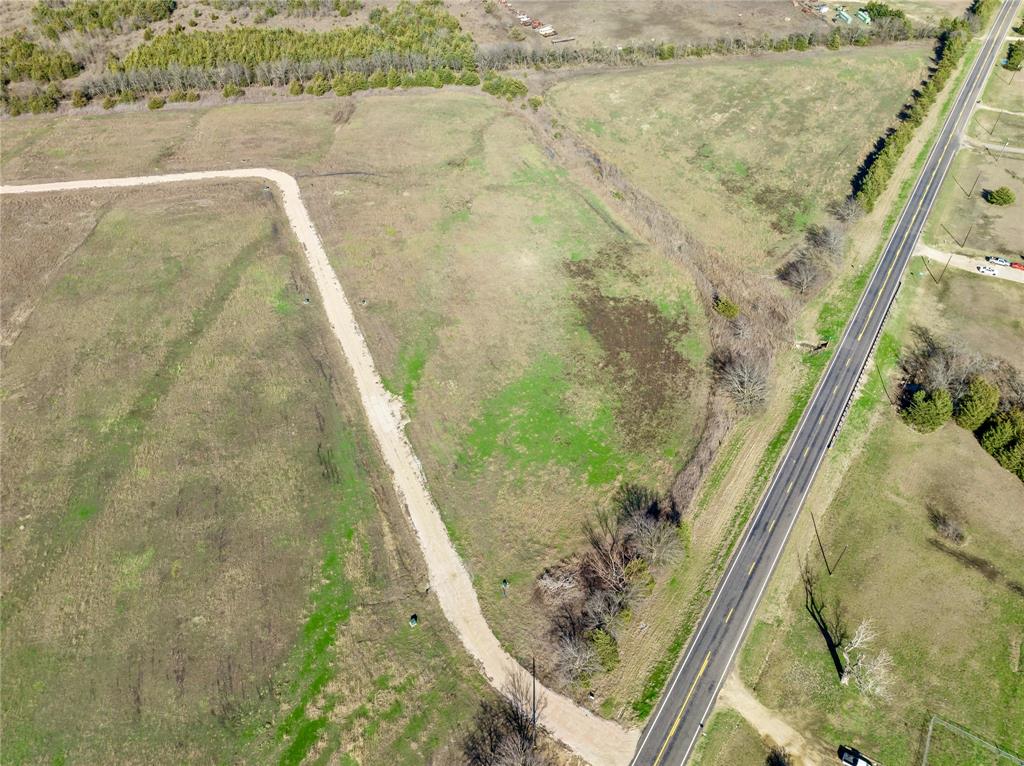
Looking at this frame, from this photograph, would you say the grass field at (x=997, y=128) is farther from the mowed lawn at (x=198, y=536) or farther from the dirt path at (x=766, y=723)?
the mowed lawn at (x=198, y=536)

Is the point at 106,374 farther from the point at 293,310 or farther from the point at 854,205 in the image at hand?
the point at 854,205

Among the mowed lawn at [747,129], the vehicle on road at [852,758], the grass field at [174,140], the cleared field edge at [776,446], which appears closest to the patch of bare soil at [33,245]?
the grass field at [174,140]

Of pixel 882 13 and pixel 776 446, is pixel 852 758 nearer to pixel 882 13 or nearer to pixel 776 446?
pixel 776 446

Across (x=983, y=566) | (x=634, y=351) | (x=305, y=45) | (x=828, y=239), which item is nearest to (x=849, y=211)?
(x=828, y=239)

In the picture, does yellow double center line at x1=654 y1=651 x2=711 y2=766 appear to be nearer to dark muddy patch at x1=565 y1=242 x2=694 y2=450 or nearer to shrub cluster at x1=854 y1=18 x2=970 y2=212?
dark muddy patch at x1=565 y1=242 x2=694 y2=450

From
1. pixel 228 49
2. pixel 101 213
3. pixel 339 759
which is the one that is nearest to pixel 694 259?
pixel 339 759

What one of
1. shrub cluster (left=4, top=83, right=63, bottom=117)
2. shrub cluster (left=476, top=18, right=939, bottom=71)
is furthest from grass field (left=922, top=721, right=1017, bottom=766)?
shrub cluster (left=4, top=83, right=63, bottom=117)

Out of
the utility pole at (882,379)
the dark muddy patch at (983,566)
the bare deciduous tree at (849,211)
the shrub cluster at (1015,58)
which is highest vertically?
the shrub cluster at (1015,58)
